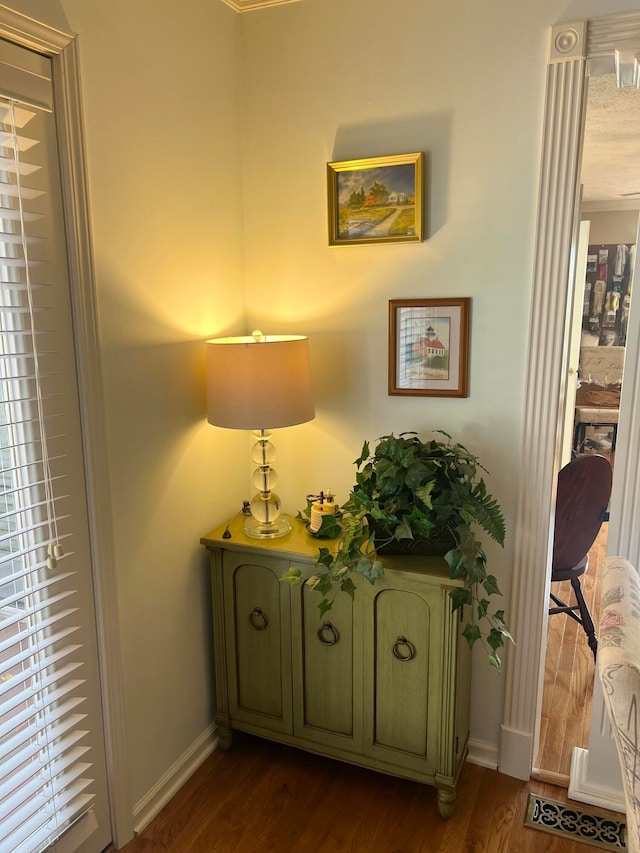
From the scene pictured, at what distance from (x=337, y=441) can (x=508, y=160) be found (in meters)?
1.07

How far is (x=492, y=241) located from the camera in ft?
6.52

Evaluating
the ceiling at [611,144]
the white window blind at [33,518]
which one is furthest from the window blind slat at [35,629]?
the ceiling at [611,144]

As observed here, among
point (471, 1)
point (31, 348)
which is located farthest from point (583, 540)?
point (31, 348)

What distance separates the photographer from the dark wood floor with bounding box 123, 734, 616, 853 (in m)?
1.89

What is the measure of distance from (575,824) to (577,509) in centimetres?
116

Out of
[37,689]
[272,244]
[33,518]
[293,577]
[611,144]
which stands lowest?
[37,689]

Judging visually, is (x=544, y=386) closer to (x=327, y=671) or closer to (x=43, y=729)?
(x=327, y=671)

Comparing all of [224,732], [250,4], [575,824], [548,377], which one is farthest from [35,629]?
[250,4]

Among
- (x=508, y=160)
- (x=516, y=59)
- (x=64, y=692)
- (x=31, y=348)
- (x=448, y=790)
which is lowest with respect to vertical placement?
(x=448, y=790)

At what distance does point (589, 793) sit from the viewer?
204 cm

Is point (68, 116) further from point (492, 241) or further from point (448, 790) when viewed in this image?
point (448, 790)

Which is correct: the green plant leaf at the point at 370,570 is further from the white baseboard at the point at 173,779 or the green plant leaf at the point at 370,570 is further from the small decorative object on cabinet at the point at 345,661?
the white baseboard at the point at 173,779

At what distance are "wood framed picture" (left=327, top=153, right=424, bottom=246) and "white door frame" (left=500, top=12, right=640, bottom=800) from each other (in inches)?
15.5

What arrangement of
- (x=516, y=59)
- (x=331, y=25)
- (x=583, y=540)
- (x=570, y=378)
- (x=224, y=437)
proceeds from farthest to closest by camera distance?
(x=570, y=378) < (x=583, y=540) < (x=224, y=437) < (x=331, y=25) < (x=516, y=59)
